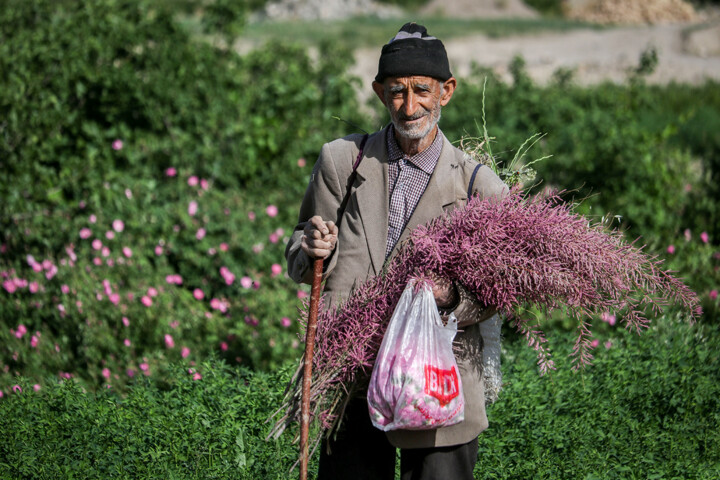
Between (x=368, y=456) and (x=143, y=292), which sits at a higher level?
(x=368, y=456)

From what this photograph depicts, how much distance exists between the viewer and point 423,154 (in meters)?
2.71

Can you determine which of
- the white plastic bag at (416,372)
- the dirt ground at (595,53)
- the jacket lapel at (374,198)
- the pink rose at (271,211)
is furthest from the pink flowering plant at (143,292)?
the dirt ground at (595,53)

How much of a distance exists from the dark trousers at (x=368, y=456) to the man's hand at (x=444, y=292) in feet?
1.41

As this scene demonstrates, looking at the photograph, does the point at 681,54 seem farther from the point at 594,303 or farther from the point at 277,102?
the point at 594,303

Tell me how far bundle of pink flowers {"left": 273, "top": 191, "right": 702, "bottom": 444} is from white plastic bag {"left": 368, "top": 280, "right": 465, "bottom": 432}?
4.4 inches

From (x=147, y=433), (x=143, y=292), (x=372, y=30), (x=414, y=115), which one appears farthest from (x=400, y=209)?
(x=372, y=30)

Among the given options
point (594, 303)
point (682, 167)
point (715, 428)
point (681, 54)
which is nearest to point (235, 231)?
point (715, 428)

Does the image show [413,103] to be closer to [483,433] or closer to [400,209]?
[400,209]

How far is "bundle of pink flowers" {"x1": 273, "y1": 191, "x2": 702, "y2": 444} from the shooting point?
242 centimetres

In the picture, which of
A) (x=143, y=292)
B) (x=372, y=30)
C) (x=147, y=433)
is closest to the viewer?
(x=147, y=433)

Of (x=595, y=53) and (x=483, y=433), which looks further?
(x=595, y=53)

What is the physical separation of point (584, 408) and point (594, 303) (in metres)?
1.79

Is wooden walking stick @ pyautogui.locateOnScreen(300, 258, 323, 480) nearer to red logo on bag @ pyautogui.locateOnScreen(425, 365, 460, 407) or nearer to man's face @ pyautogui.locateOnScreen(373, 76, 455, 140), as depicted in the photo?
red logo on bag @ pyautogui.locateOnScreen(425, 365, 460, 407)

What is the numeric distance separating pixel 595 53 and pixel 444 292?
71.6 feet
